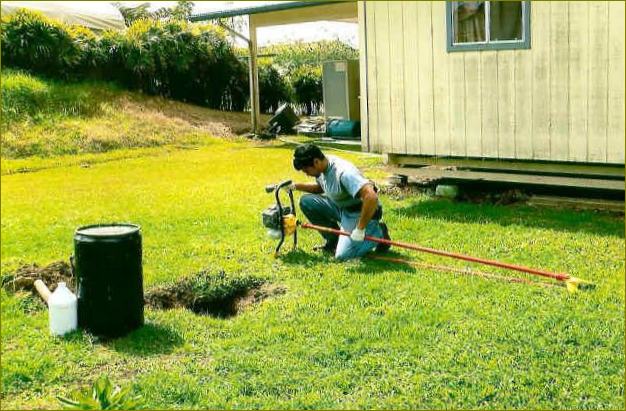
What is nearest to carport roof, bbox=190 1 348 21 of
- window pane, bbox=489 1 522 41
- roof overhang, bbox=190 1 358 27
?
roof overhang, bbox=190 1 358 27

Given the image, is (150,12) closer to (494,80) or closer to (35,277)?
(494,80)

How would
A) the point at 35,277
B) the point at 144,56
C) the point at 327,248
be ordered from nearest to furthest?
1. the point at 35,277
2. the point at 327,248
3. the point at 144,56

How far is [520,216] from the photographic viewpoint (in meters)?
9.17

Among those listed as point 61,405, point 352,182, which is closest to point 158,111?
point 352,182

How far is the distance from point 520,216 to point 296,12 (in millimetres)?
10709

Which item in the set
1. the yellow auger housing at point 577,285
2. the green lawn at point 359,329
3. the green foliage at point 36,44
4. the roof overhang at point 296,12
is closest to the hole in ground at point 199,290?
the green lawn at point 359,329

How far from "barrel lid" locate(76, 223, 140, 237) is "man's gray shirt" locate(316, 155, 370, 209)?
2.22 metres

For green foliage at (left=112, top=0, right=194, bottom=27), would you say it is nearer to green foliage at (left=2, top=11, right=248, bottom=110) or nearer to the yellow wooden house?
green foliage at (left=2, top=11, right=248, bottom=110)

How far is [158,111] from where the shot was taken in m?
19.6

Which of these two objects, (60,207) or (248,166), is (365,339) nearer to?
(60,207)

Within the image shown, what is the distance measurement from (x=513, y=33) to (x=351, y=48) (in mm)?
19907

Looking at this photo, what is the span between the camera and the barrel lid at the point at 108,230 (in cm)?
548

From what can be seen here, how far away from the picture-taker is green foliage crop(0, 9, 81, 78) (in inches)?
730

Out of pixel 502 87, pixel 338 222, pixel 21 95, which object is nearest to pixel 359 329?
pixel 338 222
